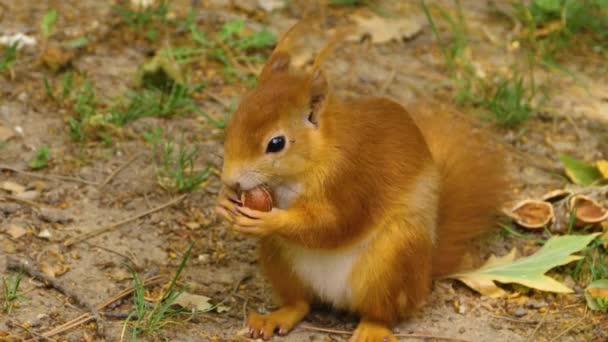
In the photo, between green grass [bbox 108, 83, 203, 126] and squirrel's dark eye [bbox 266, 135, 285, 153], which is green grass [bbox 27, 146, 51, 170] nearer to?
green grass [bbox 108, 83, 203, 126]

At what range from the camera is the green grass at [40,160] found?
3648 millimetres

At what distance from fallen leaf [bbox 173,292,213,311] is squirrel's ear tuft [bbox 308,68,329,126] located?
0.71 m

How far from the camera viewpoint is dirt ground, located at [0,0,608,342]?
3.08 metres

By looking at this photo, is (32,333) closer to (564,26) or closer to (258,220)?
(258,220)

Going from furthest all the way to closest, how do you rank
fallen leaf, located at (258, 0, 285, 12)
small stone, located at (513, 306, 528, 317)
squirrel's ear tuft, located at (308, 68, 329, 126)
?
fallen leaf, located at (258, 0, 285, 12) → small stone, located at (513, 306, 528, 317) → squirrel's ear tuft, located at (308, 68, 329, 126)

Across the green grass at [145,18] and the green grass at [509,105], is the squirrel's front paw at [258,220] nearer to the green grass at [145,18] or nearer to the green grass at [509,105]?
the green grass at [509,105]

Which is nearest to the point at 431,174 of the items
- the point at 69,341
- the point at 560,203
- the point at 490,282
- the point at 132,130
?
the point at 490,282

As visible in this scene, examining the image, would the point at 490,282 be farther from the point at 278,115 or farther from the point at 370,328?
the point at 278,115

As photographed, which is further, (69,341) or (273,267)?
(273,267)

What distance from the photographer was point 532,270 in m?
3.22

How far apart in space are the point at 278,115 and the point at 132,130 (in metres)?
1.42

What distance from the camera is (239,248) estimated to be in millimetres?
3457

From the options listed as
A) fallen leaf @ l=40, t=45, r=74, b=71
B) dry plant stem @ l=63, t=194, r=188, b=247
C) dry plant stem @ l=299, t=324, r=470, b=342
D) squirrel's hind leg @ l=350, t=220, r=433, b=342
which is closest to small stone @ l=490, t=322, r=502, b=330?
dry plant stem @ l=299, t=324, r=470, b=342

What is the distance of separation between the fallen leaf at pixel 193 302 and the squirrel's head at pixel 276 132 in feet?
1.77
